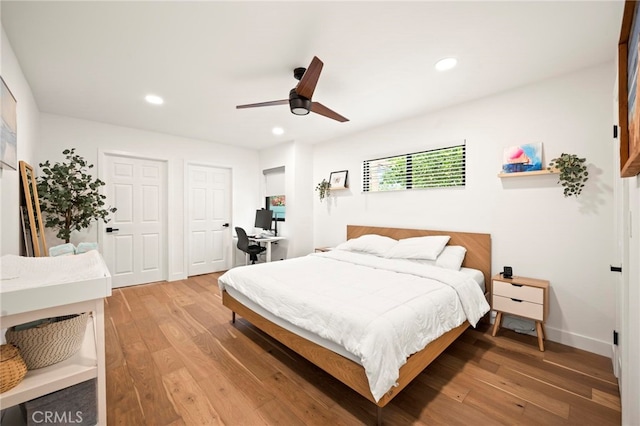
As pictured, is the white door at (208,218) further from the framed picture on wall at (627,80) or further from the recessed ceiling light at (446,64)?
the framed picture on wall at (627,80)

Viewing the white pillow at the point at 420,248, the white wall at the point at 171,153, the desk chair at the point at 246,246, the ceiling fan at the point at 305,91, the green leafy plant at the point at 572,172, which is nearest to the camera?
the ceiling fan at the point at 305,91

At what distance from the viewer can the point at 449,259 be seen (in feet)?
9.42

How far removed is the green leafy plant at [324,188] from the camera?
15.4ft

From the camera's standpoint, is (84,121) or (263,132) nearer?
(84,121)

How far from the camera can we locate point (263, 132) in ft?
14.4

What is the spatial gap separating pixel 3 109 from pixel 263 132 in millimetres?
2965

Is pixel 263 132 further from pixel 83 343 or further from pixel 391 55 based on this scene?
pixel 83 343

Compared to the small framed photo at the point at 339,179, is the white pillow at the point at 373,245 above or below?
below

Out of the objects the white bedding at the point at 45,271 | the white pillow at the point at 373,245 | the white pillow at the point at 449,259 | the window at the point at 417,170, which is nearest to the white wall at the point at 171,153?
the window at the point at 417,170

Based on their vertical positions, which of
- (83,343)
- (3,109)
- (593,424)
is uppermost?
(3,109)

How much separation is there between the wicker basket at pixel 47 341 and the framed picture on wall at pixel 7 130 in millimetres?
1409

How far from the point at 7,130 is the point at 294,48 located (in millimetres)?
2213

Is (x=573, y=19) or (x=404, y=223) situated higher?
(x=573, y=19)

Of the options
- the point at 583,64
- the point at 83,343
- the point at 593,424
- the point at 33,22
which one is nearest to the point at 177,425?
the point at 83,343
